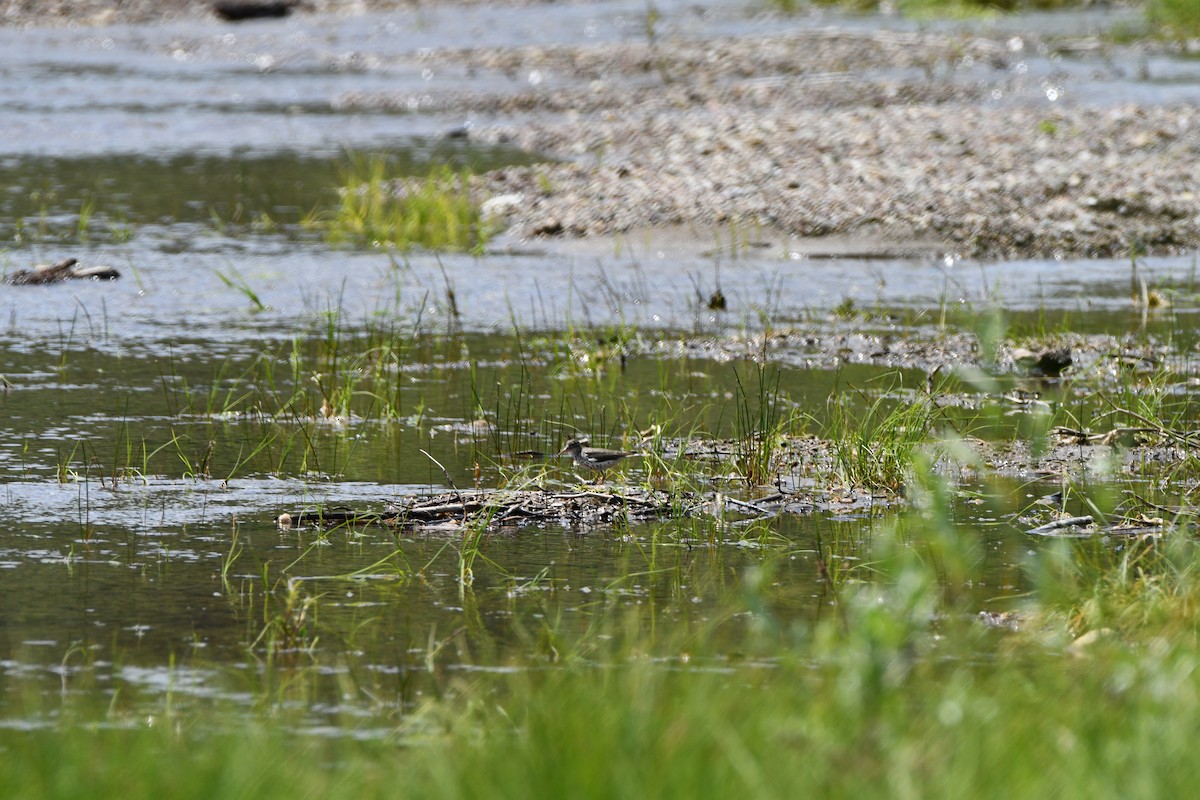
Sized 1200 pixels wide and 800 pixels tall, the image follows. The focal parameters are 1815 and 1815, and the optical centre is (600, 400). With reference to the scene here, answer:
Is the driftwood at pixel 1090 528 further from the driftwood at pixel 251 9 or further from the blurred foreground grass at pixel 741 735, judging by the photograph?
the driftwood at pixel 251 9

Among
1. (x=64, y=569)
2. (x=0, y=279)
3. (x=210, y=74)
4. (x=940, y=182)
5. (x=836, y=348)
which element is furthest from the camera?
(x=210, y=74)

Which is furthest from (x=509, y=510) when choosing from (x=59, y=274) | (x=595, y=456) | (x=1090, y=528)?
(x=59, y=274)

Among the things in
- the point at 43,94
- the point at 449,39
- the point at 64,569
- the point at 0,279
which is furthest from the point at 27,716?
the point at 449,39

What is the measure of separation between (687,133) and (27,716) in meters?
11.0

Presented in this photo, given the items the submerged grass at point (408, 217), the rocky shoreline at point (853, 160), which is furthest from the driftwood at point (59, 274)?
the rocky shoreline at point (853, 160)

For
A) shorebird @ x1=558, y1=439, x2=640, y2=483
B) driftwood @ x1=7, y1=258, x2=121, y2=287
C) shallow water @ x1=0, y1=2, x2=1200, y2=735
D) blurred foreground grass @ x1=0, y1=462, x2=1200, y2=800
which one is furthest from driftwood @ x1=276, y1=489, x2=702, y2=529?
driftwood @ x1=7, y1=258, x2=121, y2=287

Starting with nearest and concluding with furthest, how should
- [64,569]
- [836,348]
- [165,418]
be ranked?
[64,569] < [165,418] < [836,348]

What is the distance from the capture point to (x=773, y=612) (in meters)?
4.89

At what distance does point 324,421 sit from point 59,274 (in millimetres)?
3653

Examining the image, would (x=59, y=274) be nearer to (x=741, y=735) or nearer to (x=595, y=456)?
(x=595, y=456)

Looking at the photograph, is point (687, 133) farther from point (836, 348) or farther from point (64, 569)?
point (64, 569)

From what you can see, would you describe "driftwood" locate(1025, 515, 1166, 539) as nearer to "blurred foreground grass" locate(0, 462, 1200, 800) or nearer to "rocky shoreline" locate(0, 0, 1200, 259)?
"blurred foreground grass" locate(0, 462, 1200, 800)

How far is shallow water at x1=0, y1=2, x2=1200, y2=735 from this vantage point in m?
4.61

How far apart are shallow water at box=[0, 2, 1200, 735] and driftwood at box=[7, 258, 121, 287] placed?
0.17 m
